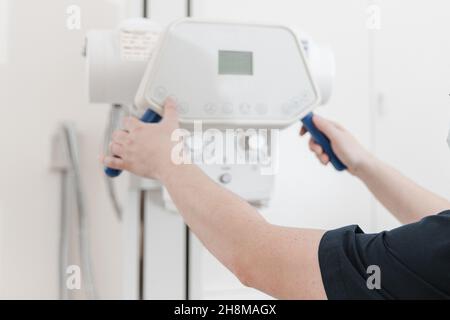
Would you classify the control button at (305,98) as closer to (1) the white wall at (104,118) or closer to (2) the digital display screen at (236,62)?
(2) the digital display screen at (236,62)

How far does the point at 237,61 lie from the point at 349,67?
0.43 metres

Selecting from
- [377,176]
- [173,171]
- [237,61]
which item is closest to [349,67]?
[377,176]

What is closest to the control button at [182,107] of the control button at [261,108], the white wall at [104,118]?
the control button at [261,108]

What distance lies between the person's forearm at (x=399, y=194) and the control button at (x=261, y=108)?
249mm

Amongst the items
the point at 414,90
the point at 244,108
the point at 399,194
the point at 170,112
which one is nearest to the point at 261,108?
the point at 244,108

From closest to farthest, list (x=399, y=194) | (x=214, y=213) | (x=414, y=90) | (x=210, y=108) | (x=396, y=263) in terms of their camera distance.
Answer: (x=396, y=263) → (x=214, y=213) → (x=210, y=108) → (x=399, y=194) → (x=414, y=90)

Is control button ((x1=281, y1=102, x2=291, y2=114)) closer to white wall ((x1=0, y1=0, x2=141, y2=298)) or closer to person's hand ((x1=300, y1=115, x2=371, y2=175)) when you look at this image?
person's hand ((x1=300, y1=115, x2=371, y2=175))

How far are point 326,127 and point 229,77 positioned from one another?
0.23m

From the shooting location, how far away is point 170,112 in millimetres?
642

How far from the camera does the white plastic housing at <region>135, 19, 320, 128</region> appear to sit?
2.14 ft

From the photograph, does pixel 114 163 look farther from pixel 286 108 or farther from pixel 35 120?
pixel 35 120

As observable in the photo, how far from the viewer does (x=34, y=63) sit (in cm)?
97

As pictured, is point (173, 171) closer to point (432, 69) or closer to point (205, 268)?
point (205, 268)
